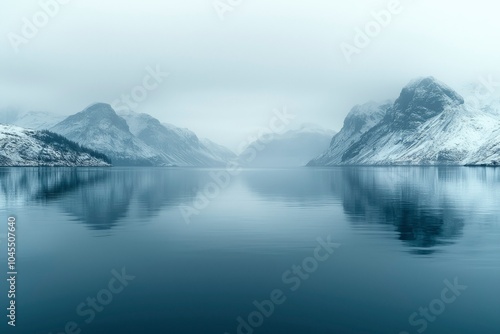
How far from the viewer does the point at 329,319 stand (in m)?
21.7

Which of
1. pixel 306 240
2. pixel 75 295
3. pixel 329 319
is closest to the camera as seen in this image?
pixel 329 319

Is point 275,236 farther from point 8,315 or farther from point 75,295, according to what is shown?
point 8,315

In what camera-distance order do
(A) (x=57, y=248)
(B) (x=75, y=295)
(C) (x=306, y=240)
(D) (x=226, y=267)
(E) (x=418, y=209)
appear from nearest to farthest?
1. (B) (x=75, y=295)
2. (D) (x=226, y=267)
3. (A) (x=57, y=248)
4. (C) (x=306, y=240)
5. (E) (x=418, y=209)

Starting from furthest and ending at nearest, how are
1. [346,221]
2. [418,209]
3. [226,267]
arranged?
1. [418,209]
2. [346,221]
3. [226,267]

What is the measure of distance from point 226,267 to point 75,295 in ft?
34.0

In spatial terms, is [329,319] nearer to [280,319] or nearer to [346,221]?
[280,319]

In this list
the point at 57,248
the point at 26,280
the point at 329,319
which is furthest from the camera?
the point at 57,248

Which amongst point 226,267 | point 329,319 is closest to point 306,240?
point 226,267

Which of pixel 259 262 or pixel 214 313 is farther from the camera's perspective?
pixel 259 262

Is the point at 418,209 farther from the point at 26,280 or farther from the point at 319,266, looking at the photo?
the point at 26,280

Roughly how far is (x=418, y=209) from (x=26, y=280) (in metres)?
56.6

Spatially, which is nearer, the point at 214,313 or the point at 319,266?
the point at 214,313

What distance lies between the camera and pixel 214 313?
22406 mm

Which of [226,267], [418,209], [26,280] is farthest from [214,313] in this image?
[418,209]
